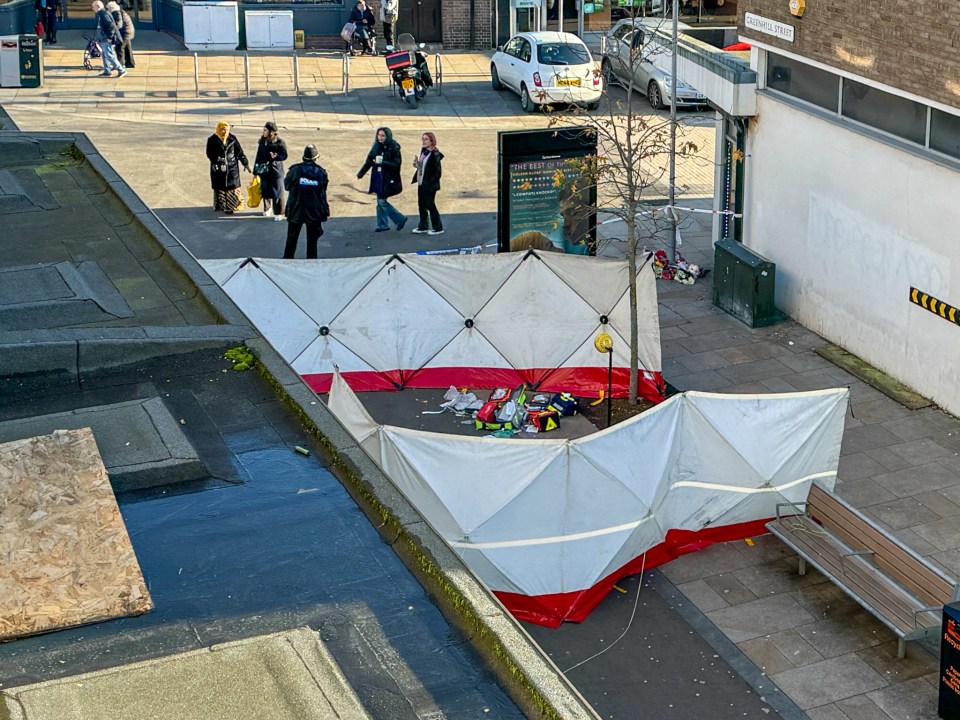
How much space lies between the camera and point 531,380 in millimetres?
16766

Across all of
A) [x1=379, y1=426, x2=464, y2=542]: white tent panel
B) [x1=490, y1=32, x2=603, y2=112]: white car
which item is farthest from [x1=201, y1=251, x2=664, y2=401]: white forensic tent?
[x1=490, y1=32, x2=603, y2=112]: white car

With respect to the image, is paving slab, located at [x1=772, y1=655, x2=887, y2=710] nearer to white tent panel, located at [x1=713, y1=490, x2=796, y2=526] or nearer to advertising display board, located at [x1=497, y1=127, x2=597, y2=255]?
white tent panel, located at [x1=713, y1=490, x2=796, y2=526]

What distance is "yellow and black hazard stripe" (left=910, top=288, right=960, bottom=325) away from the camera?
50.2ft

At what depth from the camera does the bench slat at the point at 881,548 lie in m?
11.1

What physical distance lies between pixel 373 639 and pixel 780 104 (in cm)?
1356

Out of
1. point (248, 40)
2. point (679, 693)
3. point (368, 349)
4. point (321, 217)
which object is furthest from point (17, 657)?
point (248, 40)

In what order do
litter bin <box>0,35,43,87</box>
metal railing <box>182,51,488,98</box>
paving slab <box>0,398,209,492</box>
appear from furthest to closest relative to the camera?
1. metal railing <box>182,51,488,98</box>
2. litter bin <box>0,35,43,87</box>
3. paving slab <box>0,398,209,492</box>

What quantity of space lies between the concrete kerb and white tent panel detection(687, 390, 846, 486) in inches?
163

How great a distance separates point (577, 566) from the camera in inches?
464

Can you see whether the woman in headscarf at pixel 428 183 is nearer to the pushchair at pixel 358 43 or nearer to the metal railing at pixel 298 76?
the metal railing at pixel 298 76

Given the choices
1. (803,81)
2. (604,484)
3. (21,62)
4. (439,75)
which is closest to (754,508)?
(604,484)

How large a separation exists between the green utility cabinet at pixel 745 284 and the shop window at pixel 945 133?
3394mm

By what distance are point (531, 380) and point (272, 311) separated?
10.9ft

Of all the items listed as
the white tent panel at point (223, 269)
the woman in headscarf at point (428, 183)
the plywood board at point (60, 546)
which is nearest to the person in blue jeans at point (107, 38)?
the woman in headscarf at point (428, 183)
